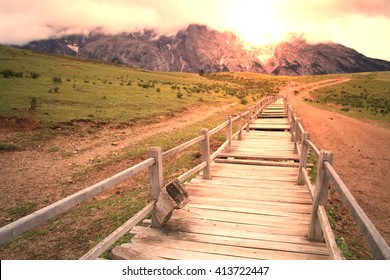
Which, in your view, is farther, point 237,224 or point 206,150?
point 206,150

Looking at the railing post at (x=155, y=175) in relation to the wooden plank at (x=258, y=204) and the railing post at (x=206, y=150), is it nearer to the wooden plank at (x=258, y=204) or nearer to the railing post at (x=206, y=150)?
the wooden plank at (x=258, y=204)

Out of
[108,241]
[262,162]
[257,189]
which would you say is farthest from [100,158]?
[108,241]

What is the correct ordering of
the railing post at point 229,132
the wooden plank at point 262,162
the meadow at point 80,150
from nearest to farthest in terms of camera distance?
the meadow at point 80,150, the wooden plank at point 262,162, the railing post at point 229,132

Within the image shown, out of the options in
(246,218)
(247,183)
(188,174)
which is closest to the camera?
(246,218)

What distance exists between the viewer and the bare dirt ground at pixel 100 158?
25.5 ft

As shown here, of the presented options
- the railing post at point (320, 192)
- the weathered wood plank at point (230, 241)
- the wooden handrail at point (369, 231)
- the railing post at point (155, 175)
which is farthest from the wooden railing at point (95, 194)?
the wooden handrail at point (369, 231)

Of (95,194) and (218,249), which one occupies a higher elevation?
(95,194)

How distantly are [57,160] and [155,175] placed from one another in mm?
7215

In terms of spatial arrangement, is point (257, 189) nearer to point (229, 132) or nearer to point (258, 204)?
point (258, 204)

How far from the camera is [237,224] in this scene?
461 cm

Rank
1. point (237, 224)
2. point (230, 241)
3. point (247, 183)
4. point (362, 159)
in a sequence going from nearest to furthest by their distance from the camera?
1. point (230, 241)
2. point (237, 224)
3. point (247, 183)
4. point (362, 159)

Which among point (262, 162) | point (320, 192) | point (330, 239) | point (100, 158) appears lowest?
point (100, 158)

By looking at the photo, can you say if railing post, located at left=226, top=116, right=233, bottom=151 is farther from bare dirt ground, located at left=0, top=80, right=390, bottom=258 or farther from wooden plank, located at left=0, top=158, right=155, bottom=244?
wooden plank, located at left=0, top=158, right=155, bottom=244

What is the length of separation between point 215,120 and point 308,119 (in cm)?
754
